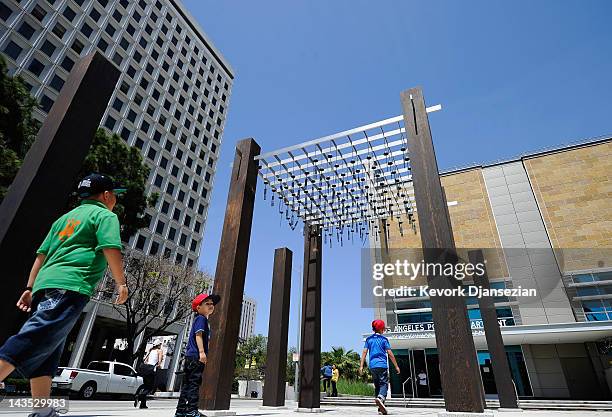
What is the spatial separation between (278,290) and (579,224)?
25.3 m

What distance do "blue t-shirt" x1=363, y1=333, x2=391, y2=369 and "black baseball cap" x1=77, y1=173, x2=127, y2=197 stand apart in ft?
17.9

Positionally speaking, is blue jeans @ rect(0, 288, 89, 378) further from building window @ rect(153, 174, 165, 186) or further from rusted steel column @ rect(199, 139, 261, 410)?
building window @ rect(153, 174, 165, 186)

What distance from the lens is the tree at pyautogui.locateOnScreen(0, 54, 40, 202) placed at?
1136cm

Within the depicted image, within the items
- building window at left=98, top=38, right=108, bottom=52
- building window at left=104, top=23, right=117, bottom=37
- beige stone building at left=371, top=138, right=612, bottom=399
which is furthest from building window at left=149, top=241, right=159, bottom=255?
beige stone building at left=371, top=138, right=612, bottom=399

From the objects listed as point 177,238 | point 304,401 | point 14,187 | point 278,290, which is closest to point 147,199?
point 278,290

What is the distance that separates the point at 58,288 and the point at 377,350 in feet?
18.6

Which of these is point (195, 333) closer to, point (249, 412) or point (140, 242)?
point (249, 412)

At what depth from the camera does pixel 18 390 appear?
47.1ft

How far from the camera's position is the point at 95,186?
2.79m

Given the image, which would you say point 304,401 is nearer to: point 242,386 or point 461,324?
point 461,324

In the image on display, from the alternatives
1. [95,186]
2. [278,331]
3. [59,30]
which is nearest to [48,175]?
[95,186]

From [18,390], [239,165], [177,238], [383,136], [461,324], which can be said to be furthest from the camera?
[177,238]

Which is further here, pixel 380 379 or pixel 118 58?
pixel 118 58

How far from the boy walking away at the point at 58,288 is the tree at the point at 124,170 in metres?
14.1
